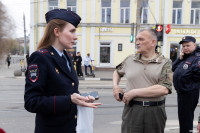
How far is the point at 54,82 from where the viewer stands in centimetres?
169

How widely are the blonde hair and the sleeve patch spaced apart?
24 centimetres

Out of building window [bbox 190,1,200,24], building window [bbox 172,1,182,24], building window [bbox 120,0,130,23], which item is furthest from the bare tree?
building window [bbox 190,1,200,24]

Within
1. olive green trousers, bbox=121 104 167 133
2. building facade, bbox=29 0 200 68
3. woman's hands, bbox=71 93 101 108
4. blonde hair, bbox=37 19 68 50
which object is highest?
building facade, bbox=29 0 200 68

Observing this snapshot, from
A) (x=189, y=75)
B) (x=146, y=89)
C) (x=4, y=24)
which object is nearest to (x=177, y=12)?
(x=4, y=24)

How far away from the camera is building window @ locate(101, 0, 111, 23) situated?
20.5m

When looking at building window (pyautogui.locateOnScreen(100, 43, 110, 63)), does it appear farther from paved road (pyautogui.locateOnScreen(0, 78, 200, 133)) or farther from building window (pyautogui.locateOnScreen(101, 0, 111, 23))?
paved road (pyautogui.locateOnScreen(0, 78, 200, 133))

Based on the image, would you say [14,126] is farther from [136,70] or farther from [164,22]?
[164,22]

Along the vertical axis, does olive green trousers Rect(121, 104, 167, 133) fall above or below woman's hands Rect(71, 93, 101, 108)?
below

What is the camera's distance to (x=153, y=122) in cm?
253

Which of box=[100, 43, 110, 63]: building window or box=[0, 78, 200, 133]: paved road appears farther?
box=[100, 43, 110, 63]: building window

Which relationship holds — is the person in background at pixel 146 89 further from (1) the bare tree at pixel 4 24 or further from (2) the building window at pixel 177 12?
(2) the building window at pixel 177 12

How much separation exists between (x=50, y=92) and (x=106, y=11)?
19.6 metres

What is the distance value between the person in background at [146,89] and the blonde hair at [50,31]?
45.7 inches

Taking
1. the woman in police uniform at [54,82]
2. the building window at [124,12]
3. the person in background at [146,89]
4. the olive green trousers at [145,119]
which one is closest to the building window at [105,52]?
the building window at [124,12]
